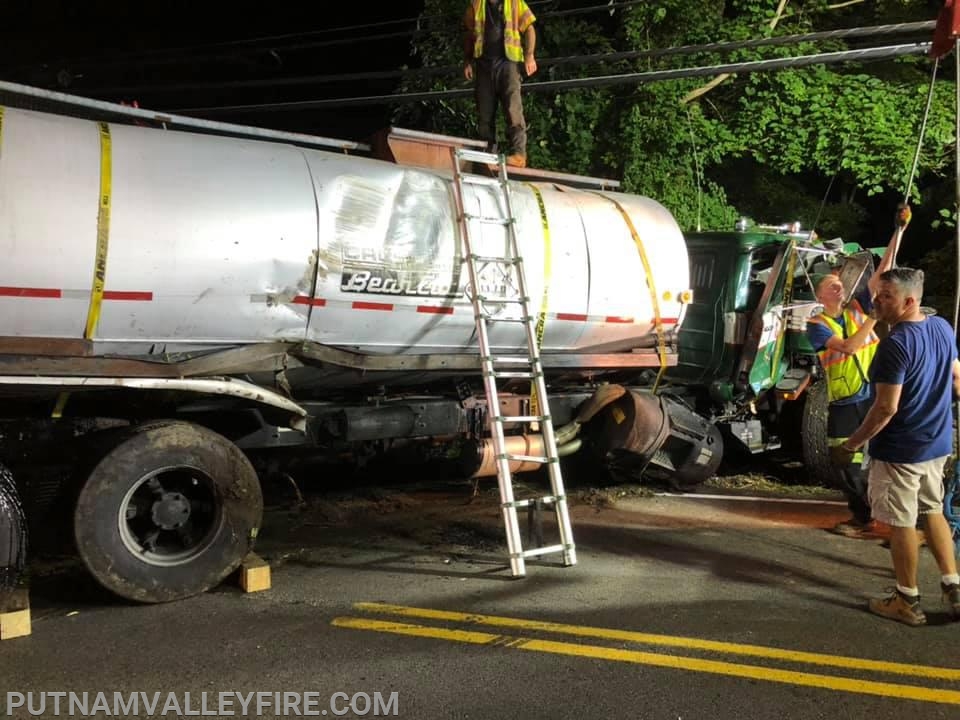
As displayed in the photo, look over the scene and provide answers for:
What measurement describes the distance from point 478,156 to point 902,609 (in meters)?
4.06

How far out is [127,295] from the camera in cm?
430

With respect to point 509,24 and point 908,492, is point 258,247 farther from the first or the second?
point 908,492

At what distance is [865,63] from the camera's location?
43.1 ft

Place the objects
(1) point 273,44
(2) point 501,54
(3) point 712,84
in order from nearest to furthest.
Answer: (2) point 501,54 < (3) point 712,84 < (1) point 273,44

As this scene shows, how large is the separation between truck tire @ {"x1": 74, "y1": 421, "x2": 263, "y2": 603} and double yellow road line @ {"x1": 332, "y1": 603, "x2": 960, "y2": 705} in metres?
0.92

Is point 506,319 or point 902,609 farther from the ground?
point 506,319

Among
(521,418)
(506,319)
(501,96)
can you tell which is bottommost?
(521,418)

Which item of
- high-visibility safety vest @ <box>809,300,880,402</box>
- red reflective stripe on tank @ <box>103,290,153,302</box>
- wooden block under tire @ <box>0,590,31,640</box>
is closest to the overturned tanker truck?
red reflective stripe on tank @ <box>103,290,153,302</box>

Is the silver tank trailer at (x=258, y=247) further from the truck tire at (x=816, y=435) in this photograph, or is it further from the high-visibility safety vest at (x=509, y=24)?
the truck tire at (x=816, y=435)

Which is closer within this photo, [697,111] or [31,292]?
[31,292]

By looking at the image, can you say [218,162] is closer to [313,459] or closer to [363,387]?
[363,387]

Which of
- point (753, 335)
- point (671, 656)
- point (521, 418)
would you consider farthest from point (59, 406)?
point (753, 335)

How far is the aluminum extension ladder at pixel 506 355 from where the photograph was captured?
4914 mm

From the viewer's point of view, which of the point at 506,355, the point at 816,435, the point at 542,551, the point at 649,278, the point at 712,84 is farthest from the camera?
the point at 712,84
